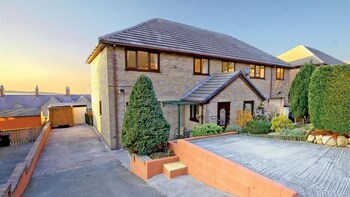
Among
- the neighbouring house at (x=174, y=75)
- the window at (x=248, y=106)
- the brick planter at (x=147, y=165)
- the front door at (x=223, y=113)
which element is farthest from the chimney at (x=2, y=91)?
the window at (x=248, y=106)

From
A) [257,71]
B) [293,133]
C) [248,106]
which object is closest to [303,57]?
[257,71]

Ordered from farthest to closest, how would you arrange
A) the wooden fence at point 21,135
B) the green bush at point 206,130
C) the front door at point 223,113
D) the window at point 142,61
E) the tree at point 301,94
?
the wooden fence at point 21,135, the tree at point 301,94, the front door at point 223,113, the window at point 142,61, the green bush at point 206,130

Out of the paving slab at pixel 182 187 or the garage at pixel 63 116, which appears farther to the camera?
the garage at pixel 63 116

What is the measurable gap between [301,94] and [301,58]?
13.8 metres

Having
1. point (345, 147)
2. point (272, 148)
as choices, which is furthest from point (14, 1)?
point (345, 147)

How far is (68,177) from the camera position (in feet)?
22.6

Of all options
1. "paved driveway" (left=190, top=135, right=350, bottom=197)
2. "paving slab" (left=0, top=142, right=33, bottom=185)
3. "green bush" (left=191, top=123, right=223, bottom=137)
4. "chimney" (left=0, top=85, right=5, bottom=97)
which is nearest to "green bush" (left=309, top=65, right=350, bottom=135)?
"paved driveway" (left=190, top=135, right=350, bottom=197)

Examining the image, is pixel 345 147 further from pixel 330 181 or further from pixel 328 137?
pixel 330 181

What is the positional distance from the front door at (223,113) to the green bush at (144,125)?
494 centimetres

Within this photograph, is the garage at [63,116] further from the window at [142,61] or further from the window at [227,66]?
the window at [227,66]

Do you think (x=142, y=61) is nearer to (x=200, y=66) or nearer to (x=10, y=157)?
(x=200, y=66)

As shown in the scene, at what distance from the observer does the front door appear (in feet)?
37.0

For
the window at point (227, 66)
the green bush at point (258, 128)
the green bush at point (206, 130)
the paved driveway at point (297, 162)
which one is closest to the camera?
the paved driveway at point (297, 162)

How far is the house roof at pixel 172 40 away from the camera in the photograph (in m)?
9.99
